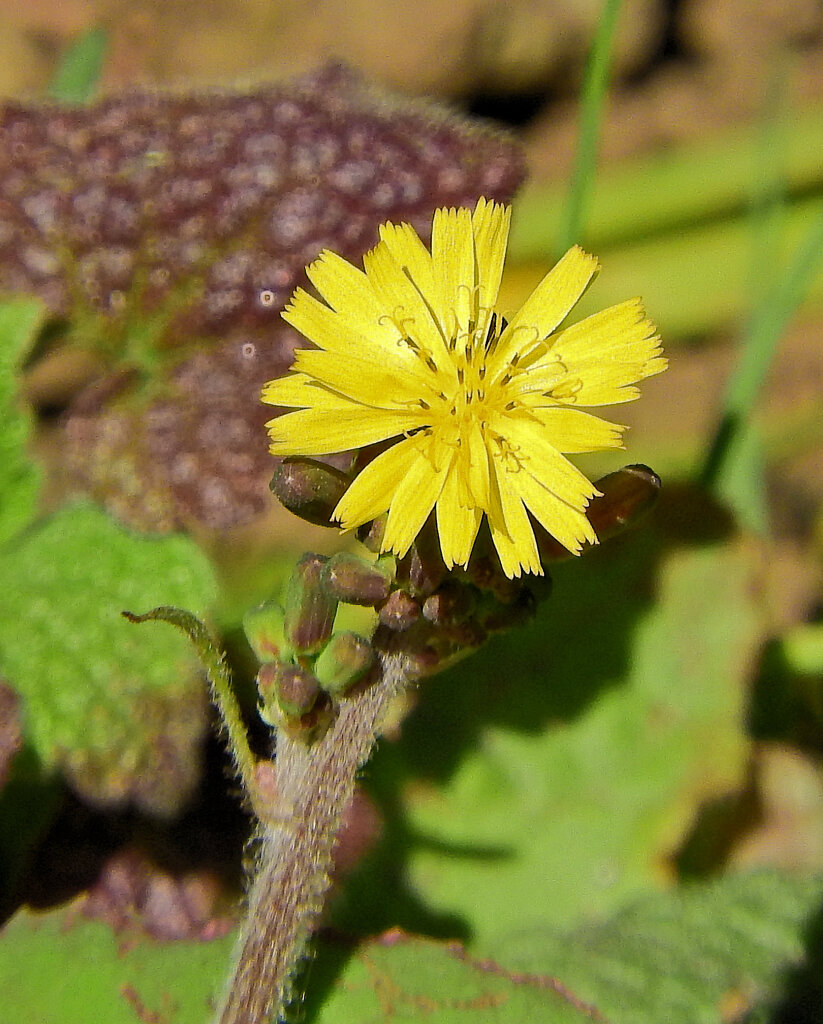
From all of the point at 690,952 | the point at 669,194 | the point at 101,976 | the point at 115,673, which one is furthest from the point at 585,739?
the point at 669,194

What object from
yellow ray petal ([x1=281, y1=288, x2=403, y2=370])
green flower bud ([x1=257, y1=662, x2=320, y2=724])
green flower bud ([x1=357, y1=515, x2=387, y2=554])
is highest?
yellow ray petal ([x1=281, y1=288, x2=403, y2=370])

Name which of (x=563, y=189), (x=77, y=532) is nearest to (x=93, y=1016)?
(x=77, y=532)

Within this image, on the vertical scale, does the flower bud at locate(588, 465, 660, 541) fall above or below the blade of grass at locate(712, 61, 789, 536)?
below

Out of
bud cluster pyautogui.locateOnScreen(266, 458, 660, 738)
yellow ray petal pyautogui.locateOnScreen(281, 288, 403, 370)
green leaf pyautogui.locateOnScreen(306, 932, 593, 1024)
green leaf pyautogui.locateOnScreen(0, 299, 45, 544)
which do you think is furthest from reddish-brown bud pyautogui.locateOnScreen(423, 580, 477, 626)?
green leaf pyautogui.locateOnScreen(0, 299, 45, 544)

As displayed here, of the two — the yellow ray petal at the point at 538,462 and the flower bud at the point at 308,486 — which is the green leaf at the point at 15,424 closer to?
the flower bud at the point at 308,486

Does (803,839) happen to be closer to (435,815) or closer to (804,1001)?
(804,1001)

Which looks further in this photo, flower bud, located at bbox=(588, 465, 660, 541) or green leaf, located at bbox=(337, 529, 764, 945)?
green leaf, located at bbox=(337, 529, 764, 945)

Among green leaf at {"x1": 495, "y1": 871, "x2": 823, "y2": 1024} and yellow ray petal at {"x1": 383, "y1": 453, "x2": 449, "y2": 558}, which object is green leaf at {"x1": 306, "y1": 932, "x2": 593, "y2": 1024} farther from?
yellow ray petal at {"x1": 383, "y1": 453, "x2": 449, "y2": 558}

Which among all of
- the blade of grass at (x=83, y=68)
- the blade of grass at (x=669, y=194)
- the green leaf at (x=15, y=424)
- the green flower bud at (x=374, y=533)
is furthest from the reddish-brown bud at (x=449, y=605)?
the blade of grass at (x=669, y=194)
